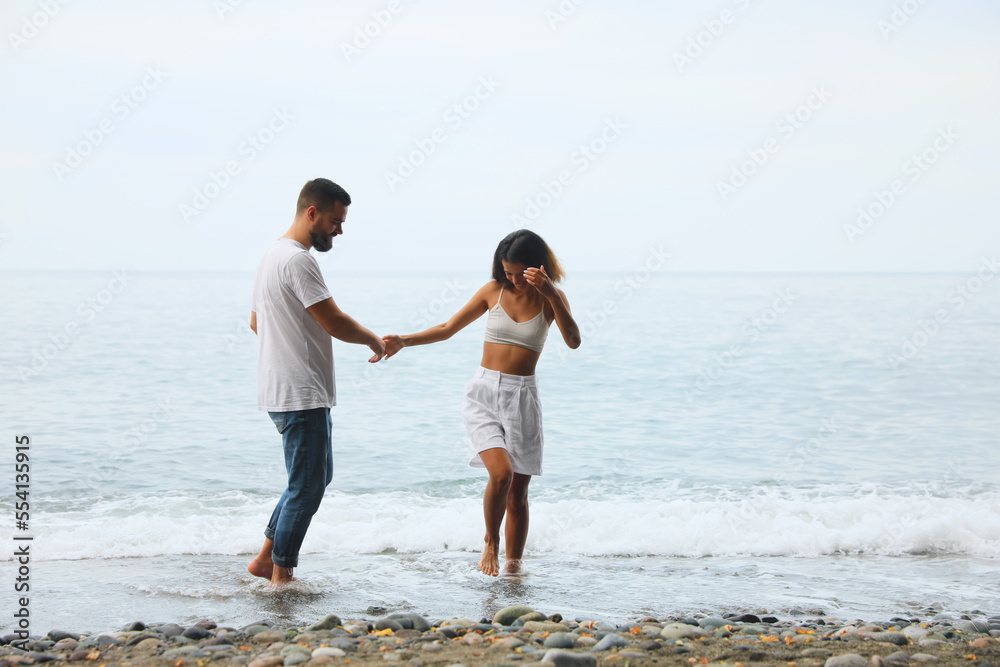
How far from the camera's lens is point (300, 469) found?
4324 mm

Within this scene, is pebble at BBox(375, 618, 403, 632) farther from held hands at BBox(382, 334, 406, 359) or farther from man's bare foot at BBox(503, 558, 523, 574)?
held hands at BBox(382, 334, 406, 359)

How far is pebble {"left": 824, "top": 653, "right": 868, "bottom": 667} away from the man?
2.60m

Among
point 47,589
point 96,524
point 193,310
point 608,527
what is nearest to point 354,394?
point 96,524

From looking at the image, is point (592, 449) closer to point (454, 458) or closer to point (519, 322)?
point (454, 458)

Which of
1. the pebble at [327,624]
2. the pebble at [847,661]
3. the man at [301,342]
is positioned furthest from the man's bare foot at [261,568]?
the pebble at [847,661]

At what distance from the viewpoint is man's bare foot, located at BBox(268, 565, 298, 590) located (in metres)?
4.60

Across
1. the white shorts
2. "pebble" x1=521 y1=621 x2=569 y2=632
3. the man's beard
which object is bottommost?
"pebble" x1=521 y1=621 x2=569 y2=632

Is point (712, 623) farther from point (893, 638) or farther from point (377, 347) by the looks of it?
point (377, 347)

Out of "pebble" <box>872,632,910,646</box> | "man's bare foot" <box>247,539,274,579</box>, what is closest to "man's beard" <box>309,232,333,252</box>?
"man's bare foot" <box>247,539,274,579</box>

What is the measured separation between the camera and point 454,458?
953cm

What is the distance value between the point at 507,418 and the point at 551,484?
3919 mm

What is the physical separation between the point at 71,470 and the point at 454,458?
4.09m

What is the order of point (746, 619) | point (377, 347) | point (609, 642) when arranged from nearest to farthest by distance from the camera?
point (609, 642), point (746, 619), point (377, 347)

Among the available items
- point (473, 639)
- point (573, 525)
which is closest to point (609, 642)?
point (473, 639)
